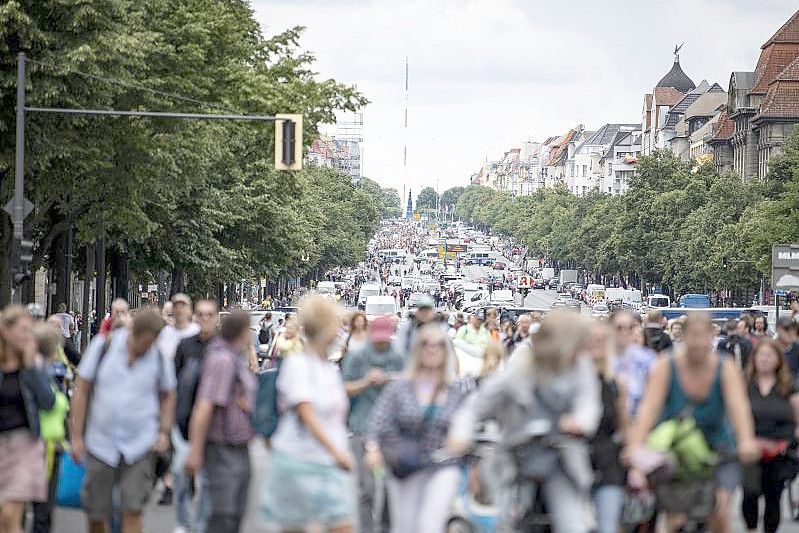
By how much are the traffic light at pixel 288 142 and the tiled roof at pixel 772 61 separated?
10220cm

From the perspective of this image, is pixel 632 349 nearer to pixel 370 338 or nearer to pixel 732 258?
pixel 370 338

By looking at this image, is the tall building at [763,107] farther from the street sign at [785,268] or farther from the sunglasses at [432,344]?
the sunglasses at [432,344]

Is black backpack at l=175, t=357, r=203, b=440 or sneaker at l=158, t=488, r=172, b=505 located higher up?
black backpack at l=175, t=357, r=203, b=440

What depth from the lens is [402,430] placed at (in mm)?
10023

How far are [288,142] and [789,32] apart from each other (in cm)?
10396

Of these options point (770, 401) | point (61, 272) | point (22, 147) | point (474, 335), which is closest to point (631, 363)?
point (770, 401)

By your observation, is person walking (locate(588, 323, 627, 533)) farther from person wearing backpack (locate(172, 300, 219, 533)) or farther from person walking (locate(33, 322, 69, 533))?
person walking (locate(33, 322, 69, 533))

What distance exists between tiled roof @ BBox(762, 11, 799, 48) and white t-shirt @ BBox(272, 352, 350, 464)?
123 meters

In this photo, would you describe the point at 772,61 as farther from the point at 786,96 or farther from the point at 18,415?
the point at 18,415

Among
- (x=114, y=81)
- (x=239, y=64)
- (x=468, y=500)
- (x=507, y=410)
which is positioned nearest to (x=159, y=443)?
(x=468, y=500)

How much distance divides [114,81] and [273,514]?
86.6 feet

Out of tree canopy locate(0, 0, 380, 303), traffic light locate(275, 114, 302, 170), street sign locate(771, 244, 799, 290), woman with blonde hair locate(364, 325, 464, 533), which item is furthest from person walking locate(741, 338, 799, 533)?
street sign locate(771, 244, 799, 290)

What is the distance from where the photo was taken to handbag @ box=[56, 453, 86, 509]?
13.0m

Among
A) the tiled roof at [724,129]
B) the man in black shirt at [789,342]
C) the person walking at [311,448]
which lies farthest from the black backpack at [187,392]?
the tiled roof at [724,129]
